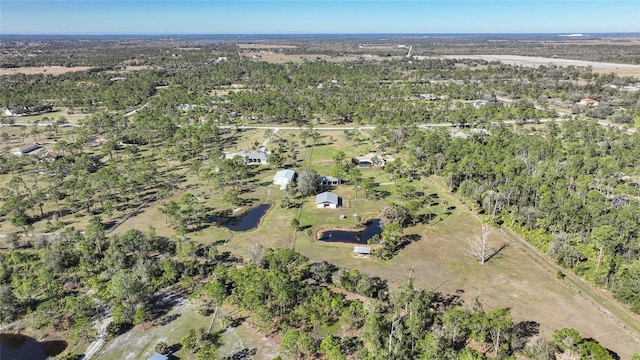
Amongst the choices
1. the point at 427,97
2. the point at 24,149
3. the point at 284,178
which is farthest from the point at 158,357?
the point at 427,97

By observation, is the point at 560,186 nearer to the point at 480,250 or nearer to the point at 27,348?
the point at 480,250

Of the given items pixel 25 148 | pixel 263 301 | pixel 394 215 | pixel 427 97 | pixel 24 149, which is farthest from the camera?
pixel 427 97

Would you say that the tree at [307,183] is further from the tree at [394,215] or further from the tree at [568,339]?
the tree at [568,339]

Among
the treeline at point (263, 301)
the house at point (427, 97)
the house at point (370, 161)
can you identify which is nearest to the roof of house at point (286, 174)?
the house at point (370, 161)

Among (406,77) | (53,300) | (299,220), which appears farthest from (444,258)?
(406,77)

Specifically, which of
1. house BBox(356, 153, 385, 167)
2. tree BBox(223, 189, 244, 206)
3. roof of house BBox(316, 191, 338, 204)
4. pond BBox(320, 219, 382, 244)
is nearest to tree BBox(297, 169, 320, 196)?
roof of house BBox(316, 191, 338, 204)

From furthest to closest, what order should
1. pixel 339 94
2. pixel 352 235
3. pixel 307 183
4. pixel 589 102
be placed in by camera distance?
pixel 339 94
pixel 589 102
pixel 307 183
pixel 352 235

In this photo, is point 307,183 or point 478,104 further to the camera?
point 478,104
